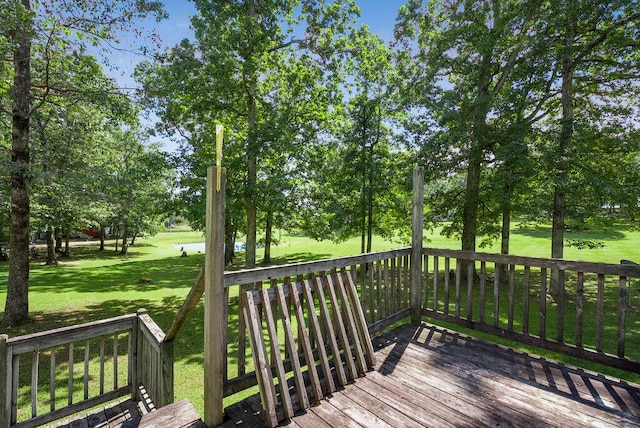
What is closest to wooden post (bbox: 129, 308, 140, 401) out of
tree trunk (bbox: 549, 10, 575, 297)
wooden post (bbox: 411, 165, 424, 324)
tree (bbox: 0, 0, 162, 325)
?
wooden post (bbox: 411, 165, 424, 324)

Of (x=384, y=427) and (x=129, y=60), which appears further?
(x=129, y=60)

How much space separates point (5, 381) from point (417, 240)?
15.9ft

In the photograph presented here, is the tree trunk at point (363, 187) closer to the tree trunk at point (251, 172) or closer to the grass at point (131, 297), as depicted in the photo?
the tree trunk at point (251, 172)

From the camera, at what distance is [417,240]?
439cm

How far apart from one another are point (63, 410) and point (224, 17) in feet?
28.9

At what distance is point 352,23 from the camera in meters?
10.1

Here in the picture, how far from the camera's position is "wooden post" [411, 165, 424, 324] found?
4.28 m

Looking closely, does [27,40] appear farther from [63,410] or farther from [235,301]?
[235,301]

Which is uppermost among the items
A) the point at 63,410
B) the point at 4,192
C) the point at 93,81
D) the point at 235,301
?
the point at 93,81

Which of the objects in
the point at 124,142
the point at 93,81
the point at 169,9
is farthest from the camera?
the point at 124,142

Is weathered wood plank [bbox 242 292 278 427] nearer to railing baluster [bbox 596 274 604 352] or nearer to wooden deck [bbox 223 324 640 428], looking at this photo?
wooden deck [bbox 223 324 640 428]

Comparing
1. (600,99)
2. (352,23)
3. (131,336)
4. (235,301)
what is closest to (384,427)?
(131,336)

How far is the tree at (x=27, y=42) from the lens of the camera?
550 cm

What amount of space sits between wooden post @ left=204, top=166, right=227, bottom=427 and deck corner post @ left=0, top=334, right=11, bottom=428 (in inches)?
88.6
